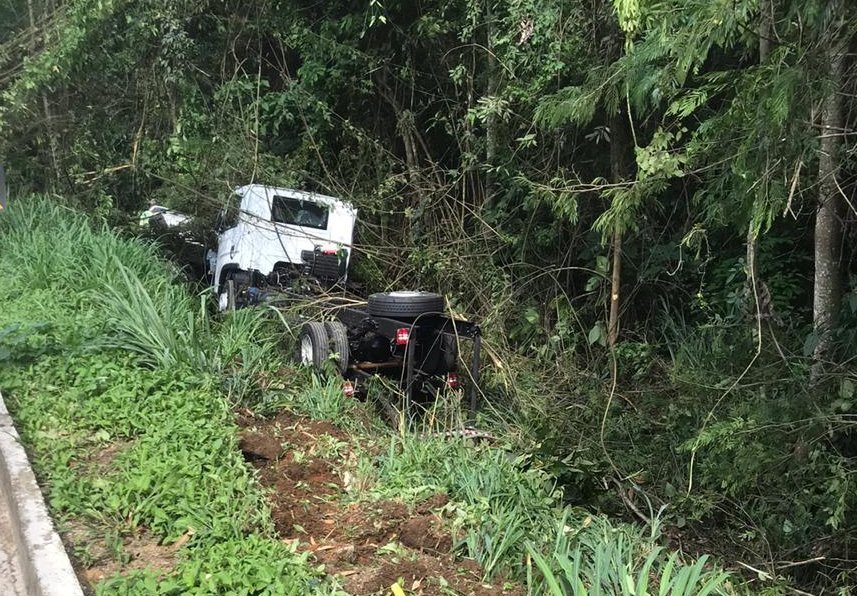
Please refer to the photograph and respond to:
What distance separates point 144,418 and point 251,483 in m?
1.01

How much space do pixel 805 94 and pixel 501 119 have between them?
19.0 ft

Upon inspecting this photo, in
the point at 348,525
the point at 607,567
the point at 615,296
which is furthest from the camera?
the point at 615,296

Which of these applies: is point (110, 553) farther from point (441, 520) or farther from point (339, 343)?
point (339, 343)

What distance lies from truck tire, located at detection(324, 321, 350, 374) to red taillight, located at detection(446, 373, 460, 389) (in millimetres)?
962

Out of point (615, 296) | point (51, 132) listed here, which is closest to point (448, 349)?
point (615, 296)

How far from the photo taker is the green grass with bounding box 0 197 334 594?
3273 mm

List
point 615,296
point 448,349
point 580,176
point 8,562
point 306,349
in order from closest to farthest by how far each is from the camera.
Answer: point 8,562 < point 448,349 < point 306,349 < point 615,296 < point 580,176

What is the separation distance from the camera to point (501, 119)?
9086 mm

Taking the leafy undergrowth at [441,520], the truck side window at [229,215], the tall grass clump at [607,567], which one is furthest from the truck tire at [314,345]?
the truck side window at [229,215]

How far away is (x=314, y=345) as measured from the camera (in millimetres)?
6895

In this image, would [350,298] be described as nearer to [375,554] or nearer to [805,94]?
[375,554]

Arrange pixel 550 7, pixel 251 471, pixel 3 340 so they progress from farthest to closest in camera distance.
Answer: pixel 550 7, pixel 3 340, pixel 251 471

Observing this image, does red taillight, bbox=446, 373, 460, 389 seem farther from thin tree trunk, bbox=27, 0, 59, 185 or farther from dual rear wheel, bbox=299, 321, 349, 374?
thin tree trunk, bbox=27, 0, 59, 185

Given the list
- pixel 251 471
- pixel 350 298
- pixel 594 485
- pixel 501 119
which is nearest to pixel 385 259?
pixel 350 298
